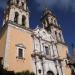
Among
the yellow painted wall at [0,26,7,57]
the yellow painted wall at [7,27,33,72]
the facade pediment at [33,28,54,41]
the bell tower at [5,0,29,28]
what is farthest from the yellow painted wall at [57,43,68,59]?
the yellow painted wall at [0,26,7,57]

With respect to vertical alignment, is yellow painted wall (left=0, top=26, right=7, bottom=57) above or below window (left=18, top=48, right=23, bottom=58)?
above

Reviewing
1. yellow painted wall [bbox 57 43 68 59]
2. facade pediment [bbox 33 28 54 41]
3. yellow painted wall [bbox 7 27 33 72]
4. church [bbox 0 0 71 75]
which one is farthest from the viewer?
yellow painted wall [bbox 57 43 68 59]

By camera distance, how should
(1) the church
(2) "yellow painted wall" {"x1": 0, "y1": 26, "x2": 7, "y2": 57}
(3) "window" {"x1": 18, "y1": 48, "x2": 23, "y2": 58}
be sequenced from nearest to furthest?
1. (1) the church
2. (2) "yellow painted wall" {"x1": 0, "y1": 26, "x2": 7, "y2": 57}
3. (3) "window" {"x1": 18, "y1": 48, "x2": 23, "y2": 58}

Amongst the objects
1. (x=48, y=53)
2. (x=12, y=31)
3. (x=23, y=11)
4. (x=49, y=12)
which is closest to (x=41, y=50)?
(x=48, y=53)

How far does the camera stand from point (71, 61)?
3009 cm

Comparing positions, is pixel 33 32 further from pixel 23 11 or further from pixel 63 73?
pixel 63 73

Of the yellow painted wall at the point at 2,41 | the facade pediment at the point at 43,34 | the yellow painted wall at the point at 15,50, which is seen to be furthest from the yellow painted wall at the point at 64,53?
the yellow painted wall at the point at 2,41

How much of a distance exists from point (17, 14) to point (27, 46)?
6.77 meters

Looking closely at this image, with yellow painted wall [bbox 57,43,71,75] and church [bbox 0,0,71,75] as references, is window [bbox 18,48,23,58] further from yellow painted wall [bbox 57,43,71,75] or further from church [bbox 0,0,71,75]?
yellow painted wall [bbox 57,43,71,75]

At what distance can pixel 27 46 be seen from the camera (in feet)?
80.8

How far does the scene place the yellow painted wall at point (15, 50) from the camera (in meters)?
21.3

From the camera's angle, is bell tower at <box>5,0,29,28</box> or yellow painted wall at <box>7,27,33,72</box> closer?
yellow painted wall at <box>7,27,33,72</box>

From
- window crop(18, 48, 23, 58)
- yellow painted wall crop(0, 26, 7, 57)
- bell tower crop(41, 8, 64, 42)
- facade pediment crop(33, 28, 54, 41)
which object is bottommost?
window crop(18, 48, 23, 58)

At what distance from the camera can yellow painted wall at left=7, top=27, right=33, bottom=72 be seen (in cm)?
2134
